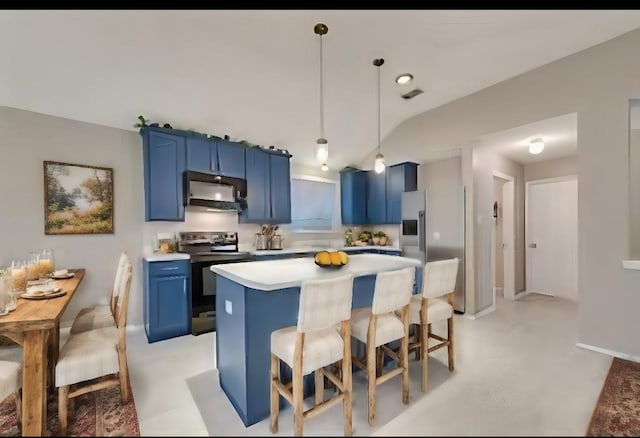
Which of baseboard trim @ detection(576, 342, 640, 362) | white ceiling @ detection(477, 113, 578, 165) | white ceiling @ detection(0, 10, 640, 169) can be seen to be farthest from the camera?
white ceiling @ detection(477, 113, 578, 165)

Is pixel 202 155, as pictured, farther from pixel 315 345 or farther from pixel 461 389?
pixel 461 389

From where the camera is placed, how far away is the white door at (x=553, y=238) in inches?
178

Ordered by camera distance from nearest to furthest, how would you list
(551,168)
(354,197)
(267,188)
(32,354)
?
(32,354)
(267,188)
(551,168)
(354,197)

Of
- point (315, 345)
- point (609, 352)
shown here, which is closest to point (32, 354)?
point (315, 345)

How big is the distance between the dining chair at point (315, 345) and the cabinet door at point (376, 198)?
3.50 meters

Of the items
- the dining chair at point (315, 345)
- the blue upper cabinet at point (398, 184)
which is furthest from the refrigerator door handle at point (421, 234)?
the dining chair at point (315, 345)

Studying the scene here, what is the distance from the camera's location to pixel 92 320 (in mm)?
2213

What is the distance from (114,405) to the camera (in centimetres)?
160

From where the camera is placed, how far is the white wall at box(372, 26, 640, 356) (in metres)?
2.45

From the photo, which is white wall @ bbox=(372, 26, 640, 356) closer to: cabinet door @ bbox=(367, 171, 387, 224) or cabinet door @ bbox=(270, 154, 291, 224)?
cabinet door @ bbox=(367, 171, 387, 224)

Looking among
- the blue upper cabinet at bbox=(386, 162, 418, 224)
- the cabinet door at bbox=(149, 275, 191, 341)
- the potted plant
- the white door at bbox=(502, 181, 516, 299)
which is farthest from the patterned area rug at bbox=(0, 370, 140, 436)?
the white door at bbox=(502, 181, 516, 299)

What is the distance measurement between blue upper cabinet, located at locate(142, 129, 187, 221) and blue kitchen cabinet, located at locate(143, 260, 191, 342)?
1.94 ft

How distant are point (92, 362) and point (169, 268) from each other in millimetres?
1448

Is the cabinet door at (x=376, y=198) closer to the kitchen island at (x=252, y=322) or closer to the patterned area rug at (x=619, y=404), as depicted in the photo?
the kitchen island at (x=252, y=322)
